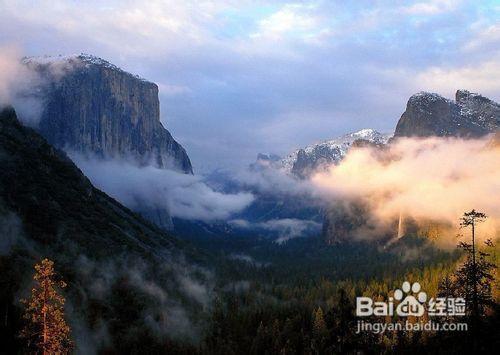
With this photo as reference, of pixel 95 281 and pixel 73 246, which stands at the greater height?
pixel 73 246

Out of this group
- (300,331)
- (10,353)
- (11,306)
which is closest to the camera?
(10,353)

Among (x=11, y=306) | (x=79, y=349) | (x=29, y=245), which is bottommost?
(x=79, y=349)

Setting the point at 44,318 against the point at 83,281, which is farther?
the point at 83,281

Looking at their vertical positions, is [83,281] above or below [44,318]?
above

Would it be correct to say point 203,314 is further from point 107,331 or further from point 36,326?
point 36,326

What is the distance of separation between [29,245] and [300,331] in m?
86.9

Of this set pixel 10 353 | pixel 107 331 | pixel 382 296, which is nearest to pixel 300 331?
pixel 382 296

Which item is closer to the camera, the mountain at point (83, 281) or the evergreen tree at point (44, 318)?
the evergreen tree at point (44, 318)

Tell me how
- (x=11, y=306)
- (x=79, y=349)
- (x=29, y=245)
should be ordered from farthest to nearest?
1. (x=29, y=245)
2. (x=79, y=349)
3. (x=11, y=306)

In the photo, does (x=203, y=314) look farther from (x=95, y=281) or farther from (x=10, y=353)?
(x=10, y=353)

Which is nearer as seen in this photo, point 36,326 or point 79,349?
point 36,326

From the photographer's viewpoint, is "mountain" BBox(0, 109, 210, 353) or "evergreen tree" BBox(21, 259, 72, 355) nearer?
"evergreen tree" BBox(21, 259, 72, 355)

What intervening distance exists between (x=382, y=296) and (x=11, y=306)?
118 meters

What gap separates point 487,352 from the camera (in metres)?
42.3
